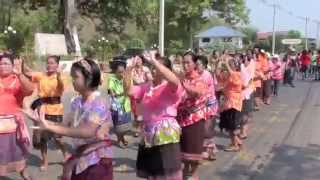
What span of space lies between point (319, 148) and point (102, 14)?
3560 centimetres

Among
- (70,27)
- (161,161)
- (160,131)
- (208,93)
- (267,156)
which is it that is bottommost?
(267,156)

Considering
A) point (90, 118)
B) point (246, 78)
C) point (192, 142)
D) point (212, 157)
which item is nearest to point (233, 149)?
point (212, 157)

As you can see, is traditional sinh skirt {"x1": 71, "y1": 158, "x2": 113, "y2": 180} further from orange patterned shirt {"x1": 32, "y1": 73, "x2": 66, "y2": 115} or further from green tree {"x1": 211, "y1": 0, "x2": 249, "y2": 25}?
green tree {"x1": 211, "y1": 0, "x2": 249, "y2": 25}

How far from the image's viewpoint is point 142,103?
18.9ft

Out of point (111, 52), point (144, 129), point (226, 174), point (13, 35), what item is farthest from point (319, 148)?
point (13, 35)

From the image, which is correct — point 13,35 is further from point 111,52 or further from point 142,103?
point 142,103

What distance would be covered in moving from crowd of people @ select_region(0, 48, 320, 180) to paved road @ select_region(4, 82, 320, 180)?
34 centimetres

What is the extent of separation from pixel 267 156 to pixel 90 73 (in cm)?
575

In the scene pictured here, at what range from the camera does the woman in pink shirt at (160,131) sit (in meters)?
5.60

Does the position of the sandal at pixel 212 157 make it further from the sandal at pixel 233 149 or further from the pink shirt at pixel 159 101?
the pink shirt at pixel 159 101

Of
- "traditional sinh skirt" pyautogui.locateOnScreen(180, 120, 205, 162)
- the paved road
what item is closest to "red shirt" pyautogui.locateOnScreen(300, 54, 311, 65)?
the paved road

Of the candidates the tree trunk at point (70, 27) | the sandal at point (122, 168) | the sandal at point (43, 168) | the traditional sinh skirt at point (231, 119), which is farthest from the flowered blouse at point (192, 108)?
the tree trunk at point (70, 27)

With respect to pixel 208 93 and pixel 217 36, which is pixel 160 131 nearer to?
pixel 208 93

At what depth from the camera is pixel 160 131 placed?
5652 mm
